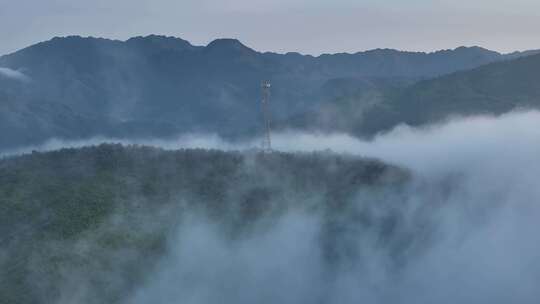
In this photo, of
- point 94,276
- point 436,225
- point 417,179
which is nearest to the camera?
point 94,276

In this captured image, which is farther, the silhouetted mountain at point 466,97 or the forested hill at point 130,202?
the silhouetted mountain at point 466,97

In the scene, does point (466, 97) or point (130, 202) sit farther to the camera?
point (466, 97)

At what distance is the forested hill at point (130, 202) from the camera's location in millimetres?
64000

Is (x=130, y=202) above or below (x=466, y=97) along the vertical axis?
below

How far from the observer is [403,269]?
72125 millimetres

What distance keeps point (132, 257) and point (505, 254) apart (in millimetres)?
39373

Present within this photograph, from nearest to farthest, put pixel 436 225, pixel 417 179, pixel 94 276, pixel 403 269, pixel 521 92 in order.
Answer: pixel 94 276
pixel 403 269
pixel 436 225
pixel 417 179
pixel 521 92

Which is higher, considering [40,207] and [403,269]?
[40,207]

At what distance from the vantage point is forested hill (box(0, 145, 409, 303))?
64.0 meters

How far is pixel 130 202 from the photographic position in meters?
76.4

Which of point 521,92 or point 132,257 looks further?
point 521,92

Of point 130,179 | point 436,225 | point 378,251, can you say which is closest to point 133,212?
point 130,179

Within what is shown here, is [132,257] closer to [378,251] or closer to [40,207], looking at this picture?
[40,207]

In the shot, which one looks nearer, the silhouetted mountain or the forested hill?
the forested hill
